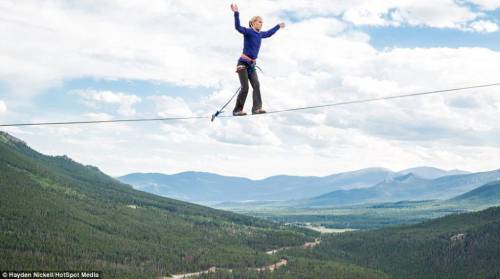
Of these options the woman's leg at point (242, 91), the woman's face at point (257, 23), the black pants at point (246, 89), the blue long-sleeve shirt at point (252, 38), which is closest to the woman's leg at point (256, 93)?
the black pants at point (246, 89)

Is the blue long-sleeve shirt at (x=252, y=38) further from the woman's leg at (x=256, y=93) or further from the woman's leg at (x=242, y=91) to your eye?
the woman's leg at (x=256, y=93)

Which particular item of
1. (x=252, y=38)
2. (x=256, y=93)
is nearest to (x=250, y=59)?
(x=252, y=38)

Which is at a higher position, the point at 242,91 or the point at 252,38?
the point at 252,38

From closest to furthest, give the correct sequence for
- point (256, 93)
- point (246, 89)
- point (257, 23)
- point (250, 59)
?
point (257, 23) → point (250, 59) → point (246, 89) → point (256, 93)

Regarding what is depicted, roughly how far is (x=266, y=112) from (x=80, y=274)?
174123mm

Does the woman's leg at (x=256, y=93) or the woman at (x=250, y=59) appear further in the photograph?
the woman's leg at (x=256, y=93)

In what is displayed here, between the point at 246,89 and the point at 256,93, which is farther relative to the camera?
the point at 256,93

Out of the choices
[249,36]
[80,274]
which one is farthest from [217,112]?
[80,274]

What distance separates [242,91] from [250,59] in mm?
2543

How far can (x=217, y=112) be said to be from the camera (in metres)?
40.2

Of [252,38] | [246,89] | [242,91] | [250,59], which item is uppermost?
[252,38]

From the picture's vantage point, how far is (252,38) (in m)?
37.3

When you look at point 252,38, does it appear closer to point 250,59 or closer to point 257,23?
point 257,23

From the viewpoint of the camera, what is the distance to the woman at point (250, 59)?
121ft
